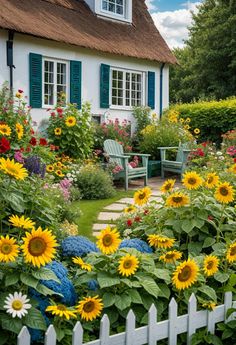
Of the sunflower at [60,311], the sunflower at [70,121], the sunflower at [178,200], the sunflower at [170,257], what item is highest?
the sunflower at [70,121]

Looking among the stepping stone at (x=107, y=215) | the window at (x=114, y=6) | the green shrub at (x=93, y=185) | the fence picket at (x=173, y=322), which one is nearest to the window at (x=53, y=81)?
the window at (x=114, y=6)

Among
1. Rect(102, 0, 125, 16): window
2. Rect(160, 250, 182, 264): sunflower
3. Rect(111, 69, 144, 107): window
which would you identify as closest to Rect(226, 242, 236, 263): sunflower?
Rect(160, 250, 182, 264): sunflower

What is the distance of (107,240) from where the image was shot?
2838 millimetres

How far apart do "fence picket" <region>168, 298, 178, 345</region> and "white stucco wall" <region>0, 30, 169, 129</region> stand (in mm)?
9284

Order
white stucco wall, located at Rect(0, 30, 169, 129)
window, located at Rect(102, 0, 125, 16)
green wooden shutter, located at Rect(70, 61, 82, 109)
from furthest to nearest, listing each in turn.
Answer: window, located at Rect(102, 0, 125, 16)
green wooden shutter, located at Rect(70, 61, 82, 109)
white stucco wall, located at Rect(0, 30, 169, 129)

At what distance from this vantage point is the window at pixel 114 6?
15.2 meters

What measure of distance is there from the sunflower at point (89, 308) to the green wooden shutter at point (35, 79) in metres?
9.71

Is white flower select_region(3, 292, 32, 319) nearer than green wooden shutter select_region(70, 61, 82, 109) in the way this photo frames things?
Yes

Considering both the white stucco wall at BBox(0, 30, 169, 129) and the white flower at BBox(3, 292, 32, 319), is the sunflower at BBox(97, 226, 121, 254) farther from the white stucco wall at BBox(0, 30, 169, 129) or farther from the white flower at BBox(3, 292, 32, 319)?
the white stucco wall at BBox(0, 30, 169, 129)

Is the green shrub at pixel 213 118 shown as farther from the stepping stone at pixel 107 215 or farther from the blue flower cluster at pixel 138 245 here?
the blue flower cluster at pixel 138 245

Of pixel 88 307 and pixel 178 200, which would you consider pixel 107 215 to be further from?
pixel 88 307

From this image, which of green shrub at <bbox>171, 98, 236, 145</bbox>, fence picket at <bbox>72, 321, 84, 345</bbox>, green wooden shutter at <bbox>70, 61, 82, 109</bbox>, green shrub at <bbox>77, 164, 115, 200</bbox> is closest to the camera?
fence picket at <bbox>72, 321, 84, 345</bbox>

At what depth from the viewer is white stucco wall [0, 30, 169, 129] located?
11.5 meters

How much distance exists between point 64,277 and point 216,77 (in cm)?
3186
